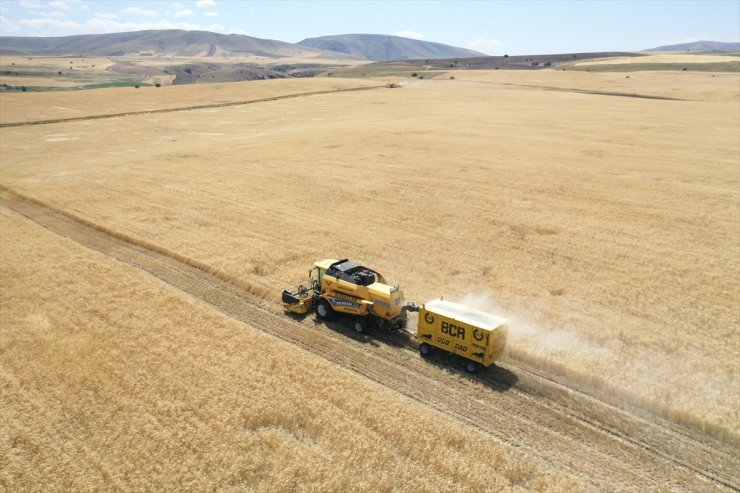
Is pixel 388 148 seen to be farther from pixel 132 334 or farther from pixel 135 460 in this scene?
pixel 135 460

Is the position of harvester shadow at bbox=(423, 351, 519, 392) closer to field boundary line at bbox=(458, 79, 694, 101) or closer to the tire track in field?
the tire track in field

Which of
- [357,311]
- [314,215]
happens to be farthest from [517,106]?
[357,311]

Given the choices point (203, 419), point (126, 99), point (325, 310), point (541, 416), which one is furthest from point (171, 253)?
point (126, 99)

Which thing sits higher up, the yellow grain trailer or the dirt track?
the yellow grain trailer

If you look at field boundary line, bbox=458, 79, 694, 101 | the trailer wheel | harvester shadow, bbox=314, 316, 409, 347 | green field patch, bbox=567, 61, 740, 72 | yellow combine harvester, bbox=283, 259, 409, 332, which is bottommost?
harvester shadow, bbox=314, 316, 409, 347

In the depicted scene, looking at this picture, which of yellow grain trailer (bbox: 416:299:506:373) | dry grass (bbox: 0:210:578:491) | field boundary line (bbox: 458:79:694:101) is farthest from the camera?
field boundary line (bbox: 458:79:694:101)

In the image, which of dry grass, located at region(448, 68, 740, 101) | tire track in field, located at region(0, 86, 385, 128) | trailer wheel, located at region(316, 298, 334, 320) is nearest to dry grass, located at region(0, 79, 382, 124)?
tire track in field, located at region(0, 86, 385, 128)
